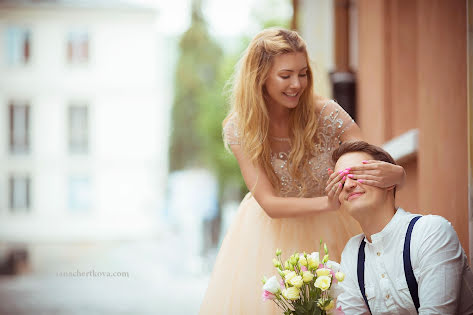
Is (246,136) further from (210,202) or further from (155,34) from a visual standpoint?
(155,34)

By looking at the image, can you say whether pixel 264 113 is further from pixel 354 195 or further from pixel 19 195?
pixel 19 195

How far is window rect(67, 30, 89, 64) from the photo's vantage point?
28.1 meters

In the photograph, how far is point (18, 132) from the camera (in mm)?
28094

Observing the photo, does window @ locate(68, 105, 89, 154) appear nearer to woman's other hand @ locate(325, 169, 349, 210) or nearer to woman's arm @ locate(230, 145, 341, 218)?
woman's arm @ locate(230, 145, 341, 218)

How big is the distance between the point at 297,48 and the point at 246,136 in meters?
0.39

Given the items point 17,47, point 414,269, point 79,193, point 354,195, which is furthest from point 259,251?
point 17,47

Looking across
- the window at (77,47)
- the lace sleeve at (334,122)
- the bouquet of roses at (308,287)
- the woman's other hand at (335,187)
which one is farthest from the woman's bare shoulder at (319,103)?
the window at (77,47)

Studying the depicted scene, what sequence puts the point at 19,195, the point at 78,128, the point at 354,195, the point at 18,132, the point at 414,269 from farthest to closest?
1. the point at 18,132
2. the point at 78,128
3. the point at 19,195
4. the point at 354,195
5. the point at 414,269

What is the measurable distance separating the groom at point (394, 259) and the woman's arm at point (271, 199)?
215mm

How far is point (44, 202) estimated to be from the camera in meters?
27.0

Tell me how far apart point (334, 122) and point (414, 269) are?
784mm

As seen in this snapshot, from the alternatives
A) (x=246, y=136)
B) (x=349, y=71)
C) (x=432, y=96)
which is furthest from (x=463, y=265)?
(x=349, y=71)

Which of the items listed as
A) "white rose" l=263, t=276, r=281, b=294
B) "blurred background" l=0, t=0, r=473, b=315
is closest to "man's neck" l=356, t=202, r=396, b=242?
"white rose" l=263, t=276, r=281, b=294

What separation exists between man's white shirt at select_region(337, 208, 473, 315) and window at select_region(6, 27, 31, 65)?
27.9 m
